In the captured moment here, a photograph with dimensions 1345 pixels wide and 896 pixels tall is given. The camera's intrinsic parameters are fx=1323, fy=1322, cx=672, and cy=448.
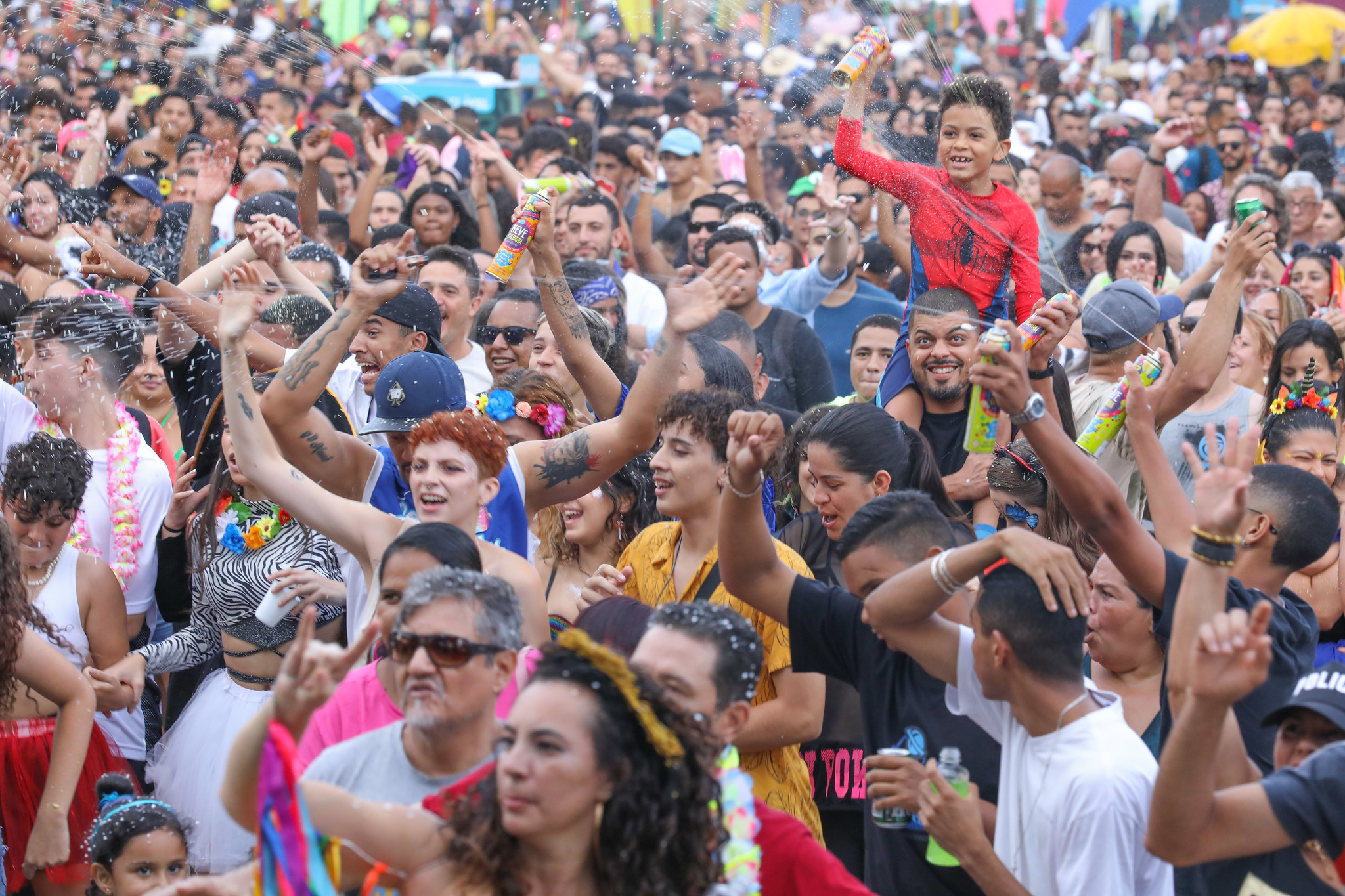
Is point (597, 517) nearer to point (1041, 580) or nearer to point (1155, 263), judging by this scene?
point (1041, 580)

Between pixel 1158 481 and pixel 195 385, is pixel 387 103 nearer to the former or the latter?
pixel 195 385

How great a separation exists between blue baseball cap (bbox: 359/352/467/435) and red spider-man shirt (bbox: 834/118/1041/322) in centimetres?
188

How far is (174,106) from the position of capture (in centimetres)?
1000

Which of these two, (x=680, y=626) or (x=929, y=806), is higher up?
(x=680, y=626)

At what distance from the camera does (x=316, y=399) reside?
4035mm

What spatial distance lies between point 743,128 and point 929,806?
6.79 meters

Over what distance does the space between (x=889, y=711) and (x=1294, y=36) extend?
51.6 feet

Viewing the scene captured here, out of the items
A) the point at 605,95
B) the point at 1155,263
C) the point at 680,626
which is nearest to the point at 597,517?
the point at 680,626

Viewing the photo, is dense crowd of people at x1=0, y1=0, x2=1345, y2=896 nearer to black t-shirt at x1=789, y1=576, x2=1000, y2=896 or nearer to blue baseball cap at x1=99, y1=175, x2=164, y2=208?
black t-shirt at x1=789, y1=576, x2=1000, y2=896

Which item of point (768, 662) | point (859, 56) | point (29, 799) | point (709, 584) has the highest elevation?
point (859, 56)

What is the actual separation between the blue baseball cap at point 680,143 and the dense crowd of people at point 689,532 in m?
0.85

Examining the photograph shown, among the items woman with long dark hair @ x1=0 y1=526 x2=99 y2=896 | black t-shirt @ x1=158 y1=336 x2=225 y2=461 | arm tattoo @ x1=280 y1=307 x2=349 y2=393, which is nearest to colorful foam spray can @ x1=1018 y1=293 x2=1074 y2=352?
arm tattoo @ x1=280 y1=307 x2=349 y2=393

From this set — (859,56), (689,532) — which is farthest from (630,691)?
(859,56)

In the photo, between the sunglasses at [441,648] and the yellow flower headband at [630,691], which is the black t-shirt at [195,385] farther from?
the yellow flower headband at [630,691]
